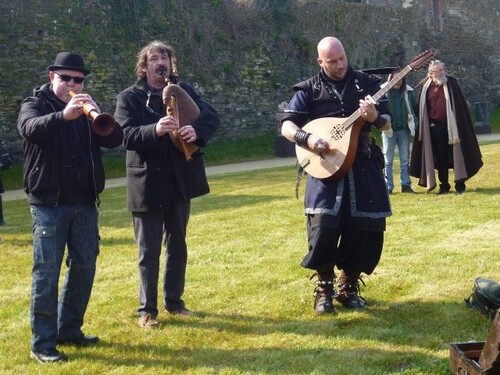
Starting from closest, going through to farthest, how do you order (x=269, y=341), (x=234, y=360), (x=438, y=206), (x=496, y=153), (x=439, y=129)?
1. (x=234, y=360)
2. (x=269, y=341)
3. (x=438, y=206)
4. (x=439, y=129)
5. (x=496, y=153)

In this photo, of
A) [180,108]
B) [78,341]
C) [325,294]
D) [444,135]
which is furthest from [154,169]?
[444,135]

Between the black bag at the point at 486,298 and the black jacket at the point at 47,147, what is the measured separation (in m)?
2.45

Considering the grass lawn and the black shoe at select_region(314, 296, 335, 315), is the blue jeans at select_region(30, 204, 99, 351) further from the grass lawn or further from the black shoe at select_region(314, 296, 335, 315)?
the black shoe at select_region(314, 296, 335, 315)

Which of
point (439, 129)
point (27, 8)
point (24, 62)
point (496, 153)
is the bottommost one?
point (496, 153)

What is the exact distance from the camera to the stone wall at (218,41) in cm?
1864

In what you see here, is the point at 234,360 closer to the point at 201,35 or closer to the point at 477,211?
the point at 477,211

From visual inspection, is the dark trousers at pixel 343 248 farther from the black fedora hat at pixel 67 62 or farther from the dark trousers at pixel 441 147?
the dark trousers at pixel 441 147

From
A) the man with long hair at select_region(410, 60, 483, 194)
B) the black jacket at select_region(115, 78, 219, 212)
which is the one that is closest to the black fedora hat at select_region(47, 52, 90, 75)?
the black jacket at select_region(115, 78, 219, 212)

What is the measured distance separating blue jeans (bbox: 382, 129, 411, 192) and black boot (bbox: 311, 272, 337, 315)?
609cm

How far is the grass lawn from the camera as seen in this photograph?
470cm

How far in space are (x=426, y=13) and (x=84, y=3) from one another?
54.5 ft

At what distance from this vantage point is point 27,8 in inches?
735

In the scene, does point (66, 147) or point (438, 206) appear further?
point (438, 206)

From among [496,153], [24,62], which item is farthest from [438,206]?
[24,62]
